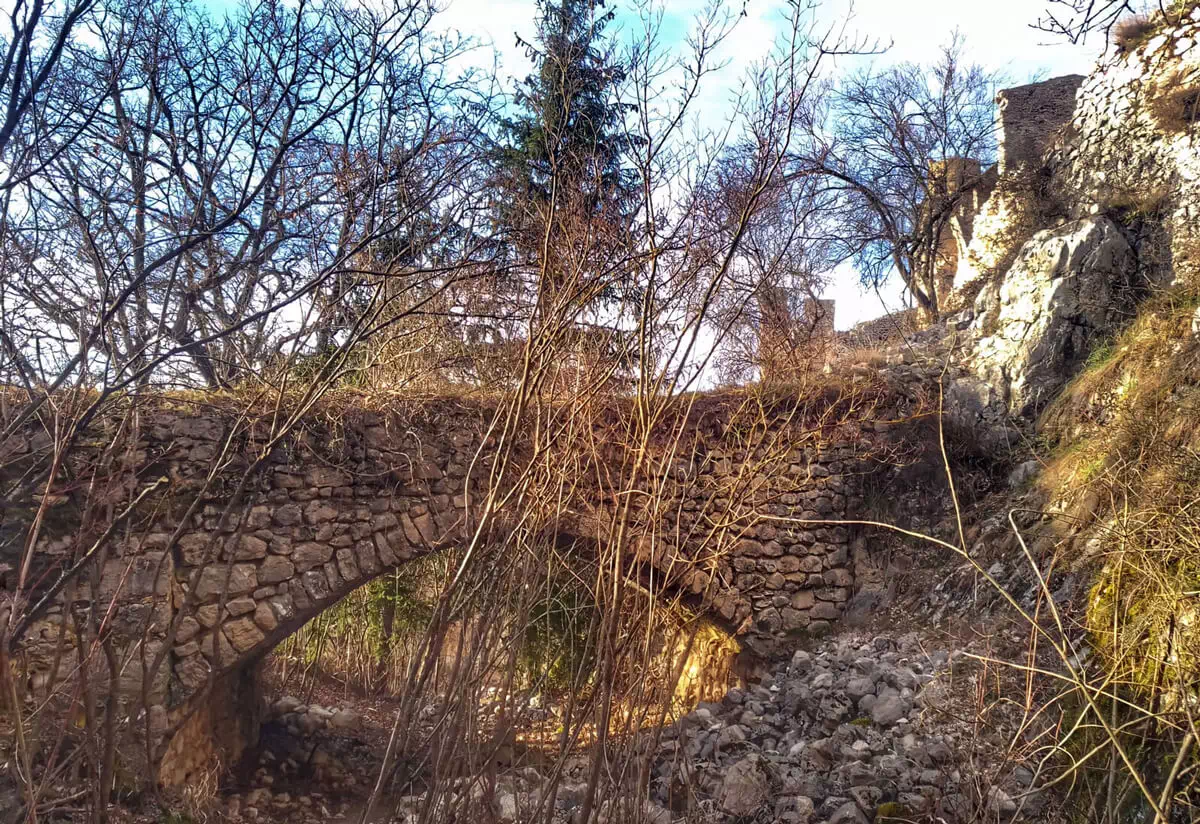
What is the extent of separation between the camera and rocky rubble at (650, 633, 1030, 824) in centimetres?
371

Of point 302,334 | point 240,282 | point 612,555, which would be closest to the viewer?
point 612,555

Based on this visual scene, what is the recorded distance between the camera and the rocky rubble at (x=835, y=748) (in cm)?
371

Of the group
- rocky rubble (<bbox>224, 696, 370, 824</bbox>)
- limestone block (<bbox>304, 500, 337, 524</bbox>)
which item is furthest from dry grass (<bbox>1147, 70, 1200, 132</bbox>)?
rocky rubble (<bbox>224, 696, 370, 824</bbox>)

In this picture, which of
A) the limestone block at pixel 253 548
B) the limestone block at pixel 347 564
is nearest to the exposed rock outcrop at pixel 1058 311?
the limestone block at pixel 347 564

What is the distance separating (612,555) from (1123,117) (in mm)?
8431

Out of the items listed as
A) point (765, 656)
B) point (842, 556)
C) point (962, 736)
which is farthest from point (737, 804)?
point (842, 556)

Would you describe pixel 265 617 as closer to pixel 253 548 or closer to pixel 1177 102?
pixel 253 548

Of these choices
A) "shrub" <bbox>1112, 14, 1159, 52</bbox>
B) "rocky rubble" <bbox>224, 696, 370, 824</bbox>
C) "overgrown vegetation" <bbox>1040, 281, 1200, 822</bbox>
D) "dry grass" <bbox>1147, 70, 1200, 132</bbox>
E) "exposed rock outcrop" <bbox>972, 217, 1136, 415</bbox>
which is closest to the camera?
"overgrown vegetation" <bbox>1040, 281, 1200, 822</bbox>

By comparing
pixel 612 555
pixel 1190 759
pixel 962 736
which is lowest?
pixel 962 736

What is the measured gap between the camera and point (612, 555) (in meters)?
1.54

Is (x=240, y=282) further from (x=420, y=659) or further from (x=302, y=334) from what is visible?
(x=420, y=659)

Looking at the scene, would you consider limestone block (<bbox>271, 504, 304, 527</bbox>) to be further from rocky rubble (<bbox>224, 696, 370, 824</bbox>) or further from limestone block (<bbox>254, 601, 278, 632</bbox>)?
rocky rubble (<bbox>224, 696, 370, 824</bbox>)

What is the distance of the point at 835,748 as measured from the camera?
4379 millimetres

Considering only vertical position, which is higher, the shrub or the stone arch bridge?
the shrub
